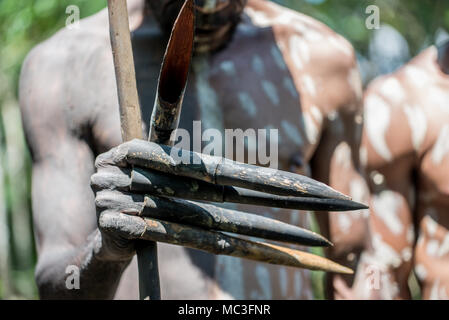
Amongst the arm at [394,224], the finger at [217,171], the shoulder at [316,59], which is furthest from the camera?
the arm at [394,224]

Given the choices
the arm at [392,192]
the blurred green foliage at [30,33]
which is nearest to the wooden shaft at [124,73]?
the arm at [392,192]

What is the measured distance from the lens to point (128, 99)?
3.30 ft

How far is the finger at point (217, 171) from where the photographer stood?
983 millimetres

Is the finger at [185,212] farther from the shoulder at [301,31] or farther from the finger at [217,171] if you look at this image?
the shoulder at [301,31]

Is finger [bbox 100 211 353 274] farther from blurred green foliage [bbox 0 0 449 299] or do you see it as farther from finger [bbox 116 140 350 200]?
blurred green foliage [bbox 0 0 449 299]

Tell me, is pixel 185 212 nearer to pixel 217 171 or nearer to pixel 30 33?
pixel 217 171

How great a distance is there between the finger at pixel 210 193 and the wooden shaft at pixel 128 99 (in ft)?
0.22

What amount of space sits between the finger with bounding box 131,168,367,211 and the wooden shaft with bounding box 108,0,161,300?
0.07 meters

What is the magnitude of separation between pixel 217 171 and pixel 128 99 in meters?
0.16

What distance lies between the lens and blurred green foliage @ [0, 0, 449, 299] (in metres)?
3.93

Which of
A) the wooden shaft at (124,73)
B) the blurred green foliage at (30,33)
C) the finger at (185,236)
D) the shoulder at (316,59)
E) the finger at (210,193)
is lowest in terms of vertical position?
the finger at (185,236)

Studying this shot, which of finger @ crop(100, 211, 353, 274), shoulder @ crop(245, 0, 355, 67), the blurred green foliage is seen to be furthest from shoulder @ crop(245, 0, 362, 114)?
the blurred green foliage

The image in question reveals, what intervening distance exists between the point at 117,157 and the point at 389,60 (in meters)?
3.00
